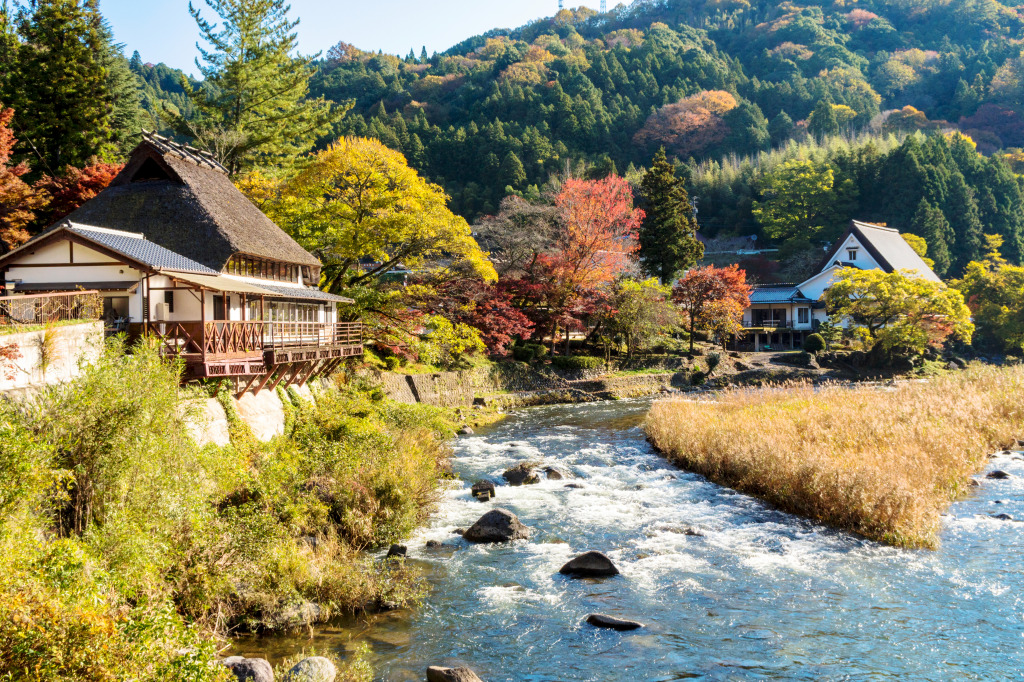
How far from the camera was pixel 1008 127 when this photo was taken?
82688mm

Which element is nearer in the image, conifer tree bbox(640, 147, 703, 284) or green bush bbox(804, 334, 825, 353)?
conifer tree bbox(640, 147, 703, 284)

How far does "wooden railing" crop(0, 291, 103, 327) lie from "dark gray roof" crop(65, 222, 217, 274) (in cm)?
140

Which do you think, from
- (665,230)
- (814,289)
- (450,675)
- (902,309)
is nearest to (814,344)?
(902,309)

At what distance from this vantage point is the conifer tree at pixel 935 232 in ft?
186

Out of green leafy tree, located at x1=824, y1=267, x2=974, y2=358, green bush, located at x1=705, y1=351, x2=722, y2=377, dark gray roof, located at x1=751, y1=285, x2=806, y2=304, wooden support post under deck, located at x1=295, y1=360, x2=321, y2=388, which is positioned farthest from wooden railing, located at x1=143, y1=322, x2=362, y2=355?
dark gray roof, located at x1=751, y1=285, x2=806, y2=304

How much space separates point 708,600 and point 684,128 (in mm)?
81614

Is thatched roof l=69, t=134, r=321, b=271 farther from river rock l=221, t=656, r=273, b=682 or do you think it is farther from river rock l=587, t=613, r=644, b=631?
river rock l=587, t=613, r=644, b=631

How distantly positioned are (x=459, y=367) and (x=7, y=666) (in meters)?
27.1

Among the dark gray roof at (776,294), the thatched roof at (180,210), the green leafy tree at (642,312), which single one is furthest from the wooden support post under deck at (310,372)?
the dark gray roof at (776,294)

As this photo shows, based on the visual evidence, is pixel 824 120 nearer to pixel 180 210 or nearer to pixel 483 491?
pixel 180 210

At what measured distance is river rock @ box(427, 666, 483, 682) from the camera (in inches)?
303

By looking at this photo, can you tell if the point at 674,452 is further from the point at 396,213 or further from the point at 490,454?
the point at 396,213

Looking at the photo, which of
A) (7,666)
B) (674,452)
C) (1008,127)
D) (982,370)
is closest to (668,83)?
(1008,127)

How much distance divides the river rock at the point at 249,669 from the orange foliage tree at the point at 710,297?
37.2 metres
